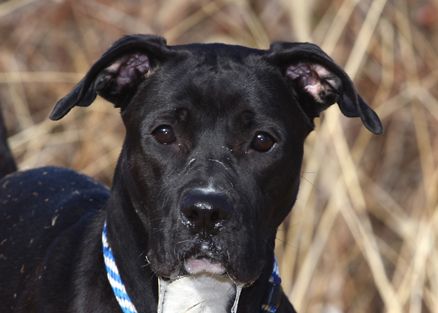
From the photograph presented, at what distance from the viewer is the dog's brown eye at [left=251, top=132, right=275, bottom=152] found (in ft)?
13.6

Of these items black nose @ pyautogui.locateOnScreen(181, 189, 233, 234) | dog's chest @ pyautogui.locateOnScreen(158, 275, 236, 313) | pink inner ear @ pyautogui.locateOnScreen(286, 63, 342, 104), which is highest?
black nose @ pyautogui.locateOnScreen(181, 189, 233, 234)

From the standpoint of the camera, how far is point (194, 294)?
13.1 feet

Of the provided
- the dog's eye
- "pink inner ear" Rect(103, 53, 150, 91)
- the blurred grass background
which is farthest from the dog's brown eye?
the blurred grass background

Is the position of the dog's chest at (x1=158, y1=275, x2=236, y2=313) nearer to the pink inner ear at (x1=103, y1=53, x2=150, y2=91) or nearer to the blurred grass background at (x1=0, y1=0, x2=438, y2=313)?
the pink inner ear at (x1=103, y1=53, x2=150, y2=91)

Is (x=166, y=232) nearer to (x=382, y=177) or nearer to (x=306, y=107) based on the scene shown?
(x=306, y=107)

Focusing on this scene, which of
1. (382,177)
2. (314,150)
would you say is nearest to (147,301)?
(314,150)

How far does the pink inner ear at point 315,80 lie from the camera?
14.9 feet

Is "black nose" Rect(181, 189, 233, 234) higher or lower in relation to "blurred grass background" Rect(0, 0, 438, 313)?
higher

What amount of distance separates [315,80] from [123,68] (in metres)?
0.78

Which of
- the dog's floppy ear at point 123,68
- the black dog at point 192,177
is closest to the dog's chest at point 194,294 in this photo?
the black dog at point 192,177

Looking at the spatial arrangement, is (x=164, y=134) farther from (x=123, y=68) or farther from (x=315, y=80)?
(x=315, y=80)

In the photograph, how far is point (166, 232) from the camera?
391 centimetres

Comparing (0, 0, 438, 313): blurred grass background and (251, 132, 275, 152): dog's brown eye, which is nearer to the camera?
(251, 132, 275, 152): dog's brown eye

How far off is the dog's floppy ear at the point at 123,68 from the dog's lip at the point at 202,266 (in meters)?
0.76
